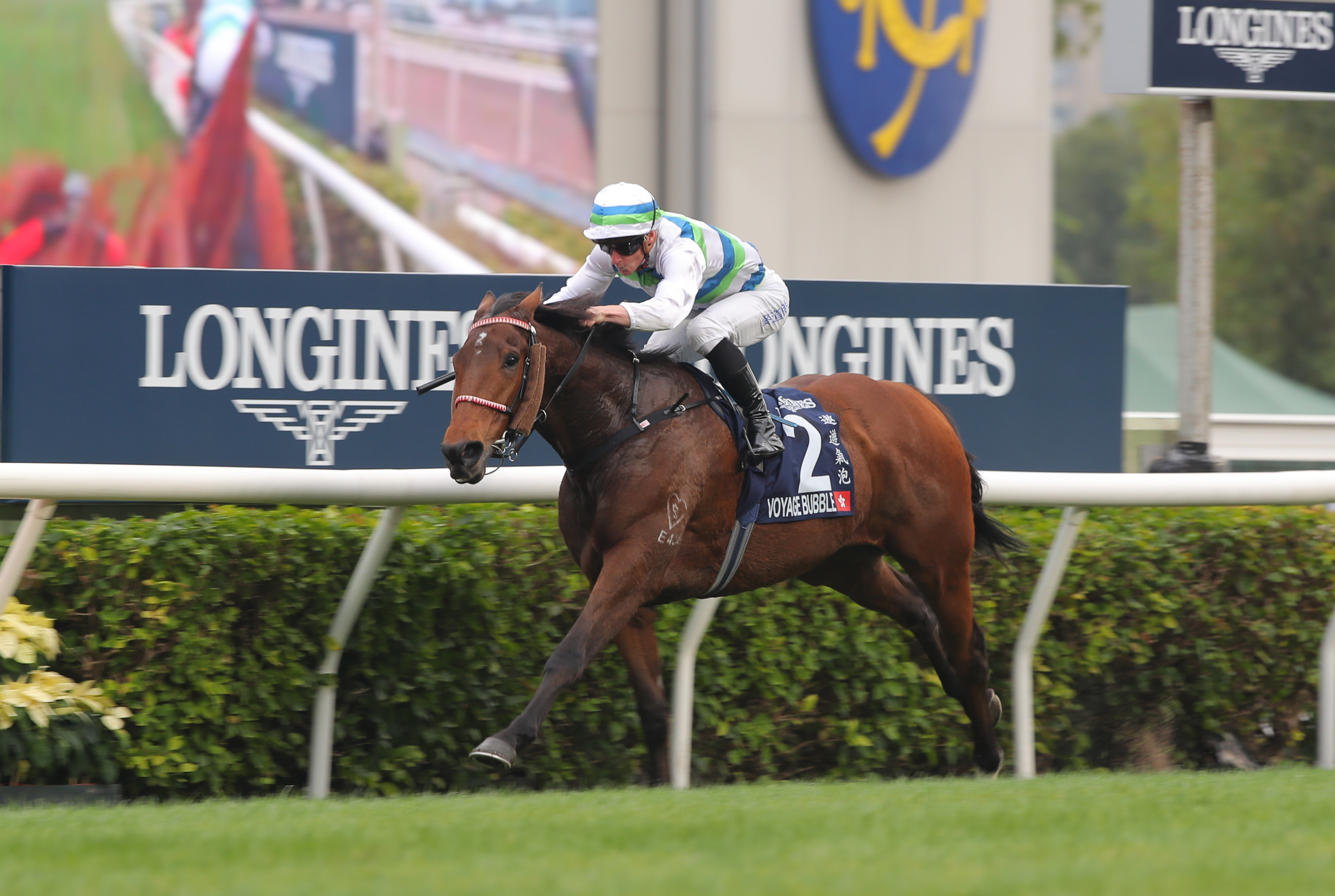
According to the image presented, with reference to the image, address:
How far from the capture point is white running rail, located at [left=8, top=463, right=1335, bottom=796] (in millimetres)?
4141

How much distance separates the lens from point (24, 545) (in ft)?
13.3

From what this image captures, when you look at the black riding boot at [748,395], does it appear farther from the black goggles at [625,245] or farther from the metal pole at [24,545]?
the metal pole at [24,545]

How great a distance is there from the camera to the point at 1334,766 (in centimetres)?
532

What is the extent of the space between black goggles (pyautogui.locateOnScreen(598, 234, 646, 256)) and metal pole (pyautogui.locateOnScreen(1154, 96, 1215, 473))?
9.70 ft

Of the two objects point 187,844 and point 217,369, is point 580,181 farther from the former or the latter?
point 187,844

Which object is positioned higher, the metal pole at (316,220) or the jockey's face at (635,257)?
the metal pole at (316,220)

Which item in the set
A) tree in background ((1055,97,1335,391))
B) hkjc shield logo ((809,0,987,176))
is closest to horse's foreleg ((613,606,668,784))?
hkjc shield logo ((809,0,987,176))

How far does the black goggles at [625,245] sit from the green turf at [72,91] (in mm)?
9392

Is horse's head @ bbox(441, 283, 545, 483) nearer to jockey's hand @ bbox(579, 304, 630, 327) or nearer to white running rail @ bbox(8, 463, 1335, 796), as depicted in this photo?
jockey's hand @ bbox(579, 304, 630, 327)

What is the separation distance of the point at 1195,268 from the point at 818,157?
6.75 m

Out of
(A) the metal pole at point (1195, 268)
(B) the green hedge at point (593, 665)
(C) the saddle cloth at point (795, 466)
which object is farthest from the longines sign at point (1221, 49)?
(C) the saddle cloth at point (795, 466)

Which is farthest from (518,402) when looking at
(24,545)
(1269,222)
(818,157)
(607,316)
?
(1269,222)

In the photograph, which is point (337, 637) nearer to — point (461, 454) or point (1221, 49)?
point (461, 454)

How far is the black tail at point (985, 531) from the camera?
516 cm
